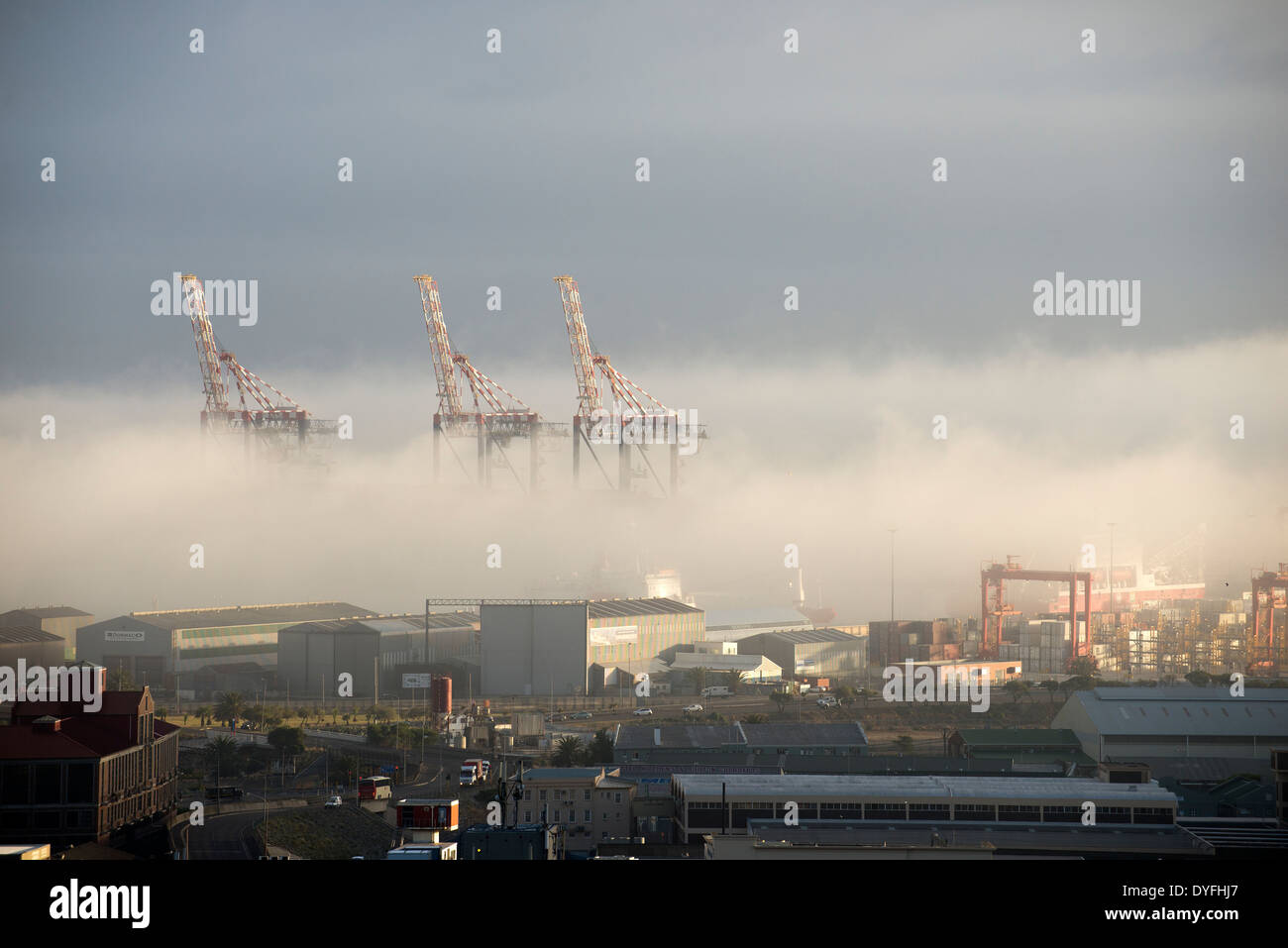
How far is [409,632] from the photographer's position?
36406 mm

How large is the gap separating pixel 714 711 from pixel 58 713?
14.7 metres

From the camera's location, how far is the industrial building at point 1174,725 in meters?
21.2

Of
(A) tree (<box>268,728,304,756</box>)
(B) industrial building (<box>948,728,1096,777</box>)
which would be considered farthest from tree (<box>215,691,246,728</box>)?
(B) industrial building (<box>948,728,1096,777</box>)

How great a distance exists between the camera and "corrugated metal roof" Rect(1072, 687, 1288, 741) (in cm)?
2164

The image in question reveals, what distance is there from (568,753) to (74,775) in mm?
7439

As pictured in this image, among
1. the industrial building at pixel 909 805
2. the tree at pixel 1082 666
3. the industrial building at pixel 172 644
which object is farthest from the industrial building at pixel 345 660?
the industrial building at pixel 909 805

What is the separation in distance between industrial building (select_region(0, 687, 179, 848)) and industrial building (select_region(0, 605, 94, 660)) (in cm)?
2101

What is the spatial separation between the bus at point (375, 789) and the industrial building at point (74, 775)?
239 cm

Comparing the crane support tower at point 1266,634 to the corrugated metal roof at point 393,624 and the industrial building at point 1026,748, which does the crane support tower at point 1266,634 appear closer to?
the industrial building at point 1026,748

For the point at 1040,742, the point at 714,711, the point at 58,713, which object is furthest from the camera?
the point at 714,711

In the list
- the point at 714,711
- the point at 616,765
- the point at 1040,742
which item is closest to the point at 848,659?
the point at 714,711
